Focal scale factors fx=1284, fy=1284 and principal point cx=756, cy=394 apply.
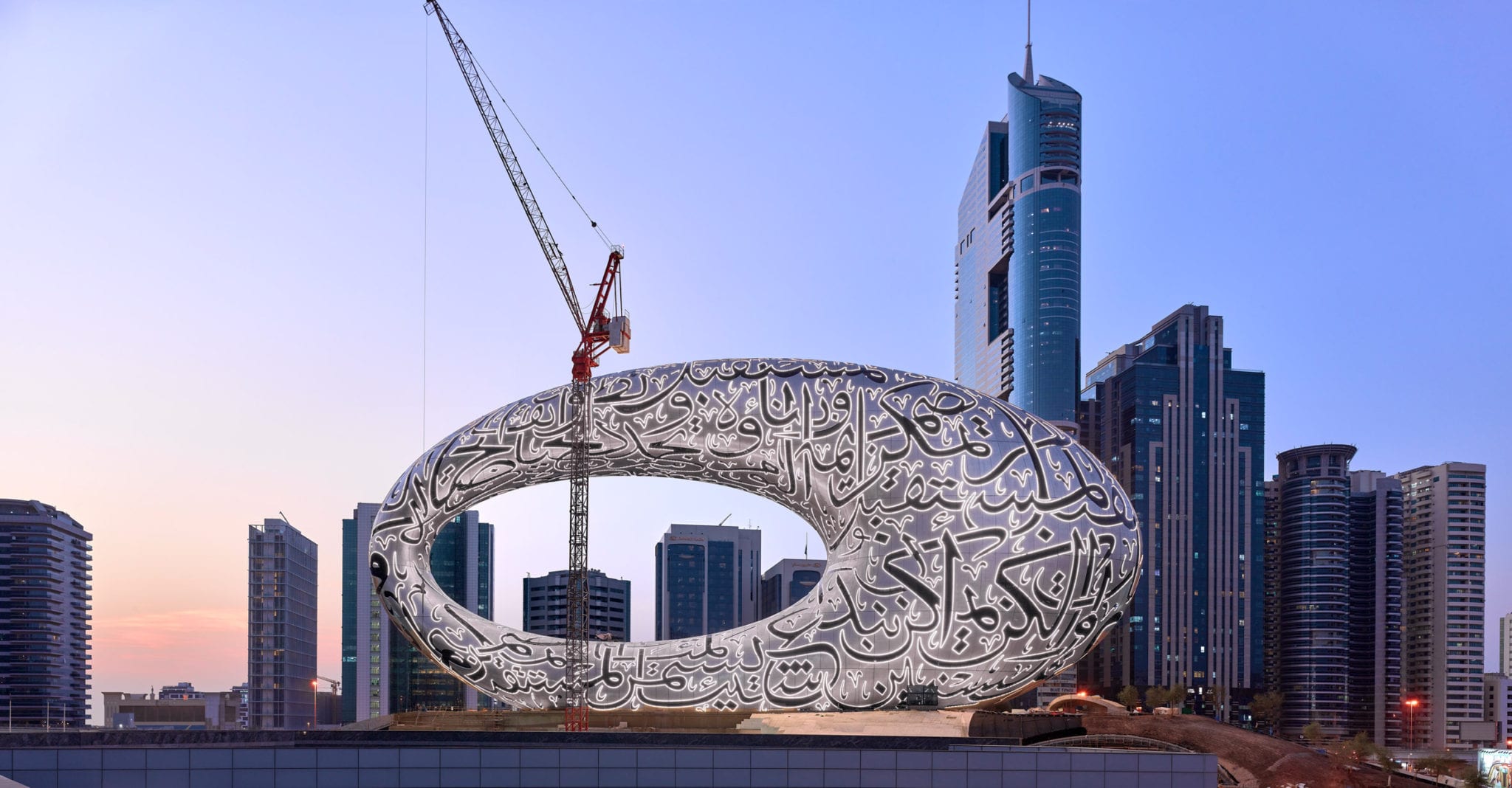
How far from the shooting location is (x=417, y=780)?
17734 millimetres

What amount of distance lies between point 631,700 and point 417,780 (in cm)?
892

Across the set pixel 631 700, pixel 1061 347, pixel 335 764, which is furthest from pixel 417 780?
pixel 1061 347

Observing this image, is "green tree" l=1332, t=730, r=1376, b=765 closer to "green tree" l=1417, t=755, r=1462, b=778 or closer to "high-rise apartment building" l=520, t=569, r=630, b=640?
"green tree" l=1417, t=755, r=1462, b=778

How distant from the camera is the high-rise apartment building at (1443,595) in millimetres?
126750

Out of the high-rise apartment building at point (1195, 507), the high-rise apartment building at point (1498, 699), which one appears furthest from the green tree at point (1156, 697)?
the high-rise apartment building at point (1498, 699)

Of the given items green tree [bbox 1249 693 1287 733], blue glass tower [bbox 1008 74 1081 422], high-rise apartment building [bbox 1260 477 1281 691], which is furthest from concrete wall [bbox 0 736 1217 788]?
high-rise apartment building [bbox 1260 477 1281 691]

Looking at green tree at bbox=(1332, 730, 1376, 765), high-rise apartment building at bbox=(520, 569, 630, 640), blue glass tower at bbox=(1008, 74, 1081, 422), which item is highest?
blue glass tower at bbox=(1008, 74, 1081, 422)

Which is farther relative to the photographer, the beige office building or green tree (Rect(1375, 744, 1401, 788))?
the beige office building

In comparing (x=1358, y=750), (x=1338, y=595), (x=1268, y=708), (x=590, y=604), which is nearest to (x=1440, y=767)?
(x=1358, y=750)

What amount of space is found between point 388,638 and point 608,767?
12488 cm

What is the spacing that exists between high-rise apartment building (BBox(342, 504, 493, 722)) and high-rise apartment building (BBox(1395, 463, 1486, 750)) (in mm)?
95707

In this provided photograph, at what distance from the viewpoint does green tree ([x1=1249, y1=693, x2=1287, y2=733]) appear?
112m

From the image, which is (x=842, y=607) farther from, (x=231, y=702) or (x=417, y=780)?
(x=231, y=702)

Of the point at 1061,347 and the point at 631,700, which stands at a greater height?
the point at 1061,347
